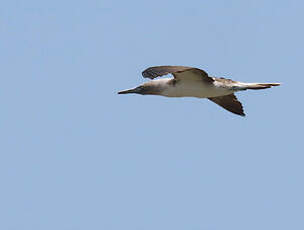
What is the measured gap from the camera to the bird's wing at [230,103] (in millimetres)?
22281

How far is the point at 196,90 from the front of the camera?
66.4 ft

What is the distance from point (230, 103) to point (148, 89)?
2.19m

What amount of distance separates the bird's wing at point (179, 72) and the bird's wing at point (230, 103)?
215 cm

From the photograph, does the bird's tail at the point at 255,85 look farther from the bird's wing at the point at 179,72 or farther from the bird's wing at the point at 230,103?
the bird's wing at the point at 230,103

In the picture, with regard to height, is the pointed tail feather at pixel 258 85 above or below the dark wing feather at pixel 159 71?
below

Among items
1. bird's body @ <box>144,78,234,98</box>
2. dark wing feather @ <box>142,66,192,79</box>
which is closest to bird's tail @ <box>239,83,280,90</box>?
bird's body @ <box>144,78,234,98</box>

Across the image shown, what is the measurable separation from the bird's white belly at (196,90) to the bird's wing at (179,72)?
0.53 ft

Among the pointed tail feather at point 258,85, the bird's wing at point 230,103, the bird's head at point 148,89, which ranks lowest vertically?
the bird's wing at point 230,103

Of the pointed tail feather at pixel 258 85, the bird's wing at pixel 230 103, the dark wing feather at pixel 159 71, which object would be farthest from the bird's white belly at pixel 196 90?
the bird's wing at pixel 230 103

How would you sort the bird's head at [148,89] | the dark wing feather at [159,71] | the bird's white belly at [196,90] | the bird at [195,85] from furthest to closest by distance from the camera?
the bird's head at [148,89] < the bird's white belly at [196,90] < the bird at [195,85] < the dark wing feather at [159,71]

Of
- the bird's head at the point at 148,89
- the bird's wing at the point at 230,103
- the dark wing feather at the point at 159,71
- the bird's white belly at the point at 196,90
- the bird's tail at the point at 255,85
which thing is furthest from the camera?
the bird's wing at the point at 230,103

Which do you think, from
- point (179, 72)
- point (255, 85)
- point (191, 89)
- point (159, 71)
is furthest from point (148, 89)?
point (159, 71)

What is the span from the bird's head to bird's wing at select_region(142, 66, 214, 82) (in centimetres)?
73

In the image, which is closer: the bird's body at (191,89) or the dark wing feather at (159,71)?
the dark wing feather at (159,71)
